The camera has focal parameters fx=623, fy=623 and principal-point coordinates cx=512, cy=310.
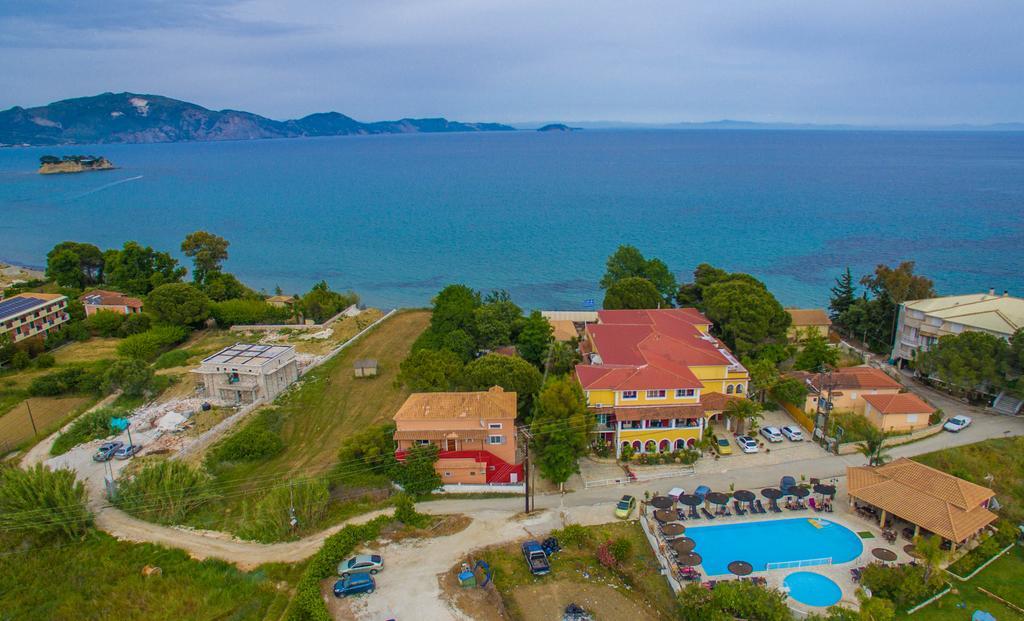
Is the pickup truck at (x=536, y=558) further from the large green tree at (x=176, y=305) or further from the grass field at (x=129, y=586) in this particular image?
the large green tree at (x=176, y=305)

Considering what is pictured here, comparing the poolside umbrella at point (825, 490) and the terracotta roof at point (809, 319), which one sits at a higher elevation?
the terracotta roof at point (809, 319)

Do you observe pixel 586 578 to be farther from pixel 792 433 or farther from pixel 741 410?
pixel 792 433

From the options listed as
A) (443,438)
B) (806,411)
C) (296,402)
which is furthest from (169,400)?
(806,411)

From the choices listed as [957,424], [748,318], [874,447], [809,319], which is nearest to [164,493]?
[874,447]

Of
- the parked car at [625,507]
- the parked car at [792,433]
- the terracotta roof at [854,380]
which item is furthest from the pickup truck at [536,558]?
the terracotta roof at [854,380]

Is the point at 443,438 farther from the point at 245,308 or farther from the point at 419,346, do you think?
the point at 245,308
